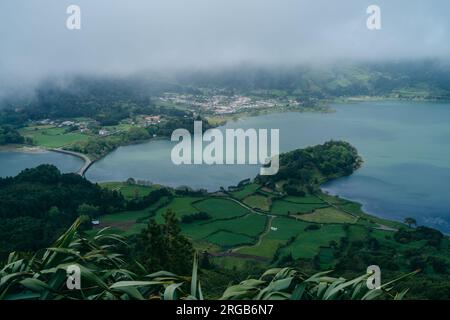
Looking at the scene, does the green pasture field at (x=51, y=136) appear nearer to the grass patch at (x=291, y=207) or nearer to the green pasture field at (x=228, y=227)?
→ the green pasture field at (x=228, y=227)

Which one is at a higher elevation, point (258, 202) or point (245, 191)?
point (245, 191)

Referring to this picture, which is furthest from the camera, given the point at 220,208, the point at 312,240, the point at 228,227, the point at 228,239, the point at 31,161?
the point at 31,161

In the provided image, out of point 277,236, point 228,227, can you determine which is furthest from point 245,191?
point 277,236

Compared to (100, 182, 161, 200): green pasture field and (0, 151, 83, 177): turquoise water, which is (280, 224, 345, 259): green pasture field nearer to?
(100, 182, 161, 200): green pasture field

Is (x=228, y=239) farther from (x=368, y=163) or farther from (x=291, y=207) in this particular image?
(x=368, y=163)

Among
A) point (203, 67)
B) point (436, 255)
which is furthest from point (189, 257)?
point (203, 67)

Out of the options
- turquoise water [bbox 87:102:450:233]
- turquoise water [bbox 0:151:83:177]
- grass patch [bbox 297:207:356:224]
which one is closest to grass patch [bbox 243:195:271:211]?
turquoise water [bbox 87:102:450:233]

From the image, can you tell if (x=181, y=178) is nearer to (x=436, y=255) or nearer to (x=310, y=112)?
(x=436, y=255)
